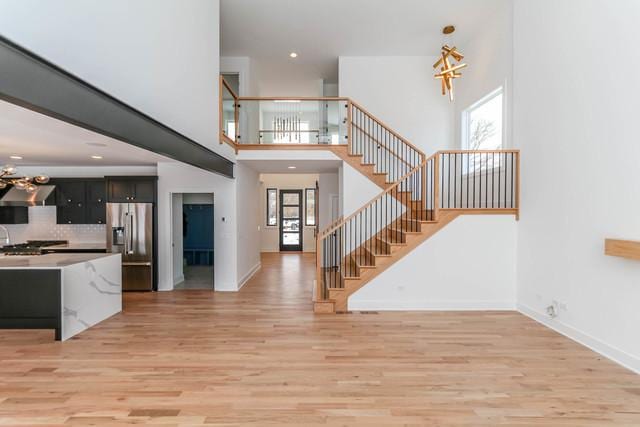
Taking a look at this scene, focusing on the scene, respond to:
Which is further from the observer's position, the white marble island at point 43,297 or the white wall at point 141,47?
the white marble island at point 43,297

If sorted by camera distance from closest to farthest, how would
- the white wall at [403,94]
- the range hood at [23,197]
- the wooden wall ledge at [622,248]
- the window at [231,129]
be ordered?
the wooden wall ledge at [622,248] < the range hood at [23,197] < the window at [231,129] < the white wall at [403,94]

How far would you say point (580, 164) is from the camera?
404cm

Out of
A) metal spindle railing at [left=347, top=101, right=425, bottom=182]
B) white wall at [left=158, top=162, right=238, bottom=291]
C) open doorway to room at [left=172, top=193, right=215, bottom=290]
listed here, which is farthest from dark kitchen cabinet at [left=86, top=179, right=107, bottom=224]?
metal spindle railing at [left=347, top=101, right=425, bottom=182]

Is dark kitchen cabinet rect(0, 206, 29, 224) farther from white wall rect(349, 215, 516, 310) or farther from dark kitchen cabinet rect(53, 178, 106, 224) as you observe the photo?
white wall rect(349, 215, 516, 310)

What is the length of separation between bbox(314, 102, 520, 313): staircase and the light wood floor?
72 cm

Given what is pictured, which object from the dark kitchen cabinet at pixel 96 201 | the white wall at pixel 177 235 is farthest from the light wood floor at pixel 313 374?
the dark kitchen cabinet at pixel 96 201

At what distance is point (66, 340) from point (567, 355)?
231 inches

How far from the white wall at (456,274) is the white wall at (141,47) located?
3609 mm

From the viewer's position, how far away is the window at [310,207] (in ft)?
41.8

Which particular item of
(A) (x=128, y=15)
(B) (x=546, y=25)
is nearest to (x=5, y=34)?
(A) (x=128, y=15)

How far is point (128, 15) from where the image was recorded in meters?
3.09

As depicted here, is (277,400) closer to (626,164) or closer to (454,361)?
(454,361)

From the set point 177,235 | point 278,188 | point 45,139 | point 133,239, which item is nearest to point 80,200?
point 133,239

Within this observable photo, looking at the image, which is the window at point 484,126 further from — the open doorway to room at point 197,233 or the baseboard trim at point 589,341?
the open doorway to room at point 197,233
